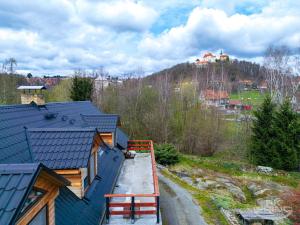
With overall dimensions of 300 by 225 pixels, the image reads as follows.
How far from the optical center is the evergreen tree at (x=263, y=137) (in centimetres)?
2473

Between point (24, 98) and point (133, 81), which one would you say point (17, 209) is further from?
point (133, 81)

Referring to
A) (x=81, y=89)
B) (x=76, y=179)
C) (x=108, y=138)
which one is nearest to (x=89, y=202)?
(x=76, y=179)

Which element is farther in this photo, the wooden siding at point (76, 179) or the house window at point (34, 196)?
the wooden siding at point (76, 179)

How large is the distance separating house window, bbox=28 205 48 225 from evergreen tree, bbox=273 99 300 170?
23.4 m

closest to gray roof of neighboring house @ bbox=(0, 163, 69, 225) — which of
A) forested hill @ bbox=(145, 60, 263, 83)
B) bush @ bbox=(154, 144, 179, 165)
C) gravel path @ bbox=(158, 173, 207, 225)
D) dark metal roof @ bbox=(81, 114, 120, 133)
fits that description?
gravel path @ bbox=(158, 173, 207, 225)

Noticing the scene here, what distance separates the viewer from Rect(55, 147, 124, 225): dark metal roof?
238 inches

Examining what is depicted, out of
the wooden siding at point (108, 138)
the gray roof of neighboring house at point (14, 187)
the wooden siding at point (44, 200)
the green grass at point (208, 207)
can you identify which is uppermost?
the gray roof of neighboring house at point (14, 187)

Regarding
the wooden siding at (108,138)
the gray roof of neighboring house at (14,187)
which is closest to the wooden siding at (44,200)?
the gray roof of neighboring house at (14,187)

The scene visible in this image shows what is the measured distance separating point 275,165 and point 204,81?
18.8 m

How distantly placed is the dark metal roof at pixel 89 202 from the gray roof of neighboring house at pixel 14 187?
101 inches

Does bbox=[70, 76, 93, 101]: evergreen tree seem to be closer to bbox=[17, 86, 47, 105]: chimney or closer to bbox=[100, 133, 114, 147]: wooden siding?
bbox=[17, 86, 47, 105]: chimney

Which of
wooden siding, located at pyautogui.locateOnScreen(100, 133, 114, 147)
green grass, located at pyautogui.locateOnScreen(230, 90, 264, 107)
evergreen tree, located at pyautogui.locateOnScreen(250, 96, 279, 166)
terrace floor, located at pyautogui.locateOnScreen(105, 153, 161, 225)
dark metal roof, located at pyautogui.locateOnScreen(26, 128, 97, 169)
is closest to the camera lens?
dark metal roof, located at pyautogui.locateOnScreen(26, 128, 97, 169)

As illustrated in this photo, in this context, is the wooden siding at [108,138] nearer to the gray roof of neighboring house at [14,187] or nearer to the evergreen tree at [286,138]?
the gray roof of neighboring house at [14,187]

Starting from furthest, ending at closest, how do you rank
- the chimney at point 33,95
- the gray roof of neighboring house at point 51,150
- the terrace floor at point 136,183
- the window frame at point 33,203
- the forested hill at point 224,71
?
the forested hill at point 224,71 → the chimney at point 33,95 → the terrace floor at point 136,183 → the gray roof of neighboring house at point 51,150 → the window frame at point 33,203
